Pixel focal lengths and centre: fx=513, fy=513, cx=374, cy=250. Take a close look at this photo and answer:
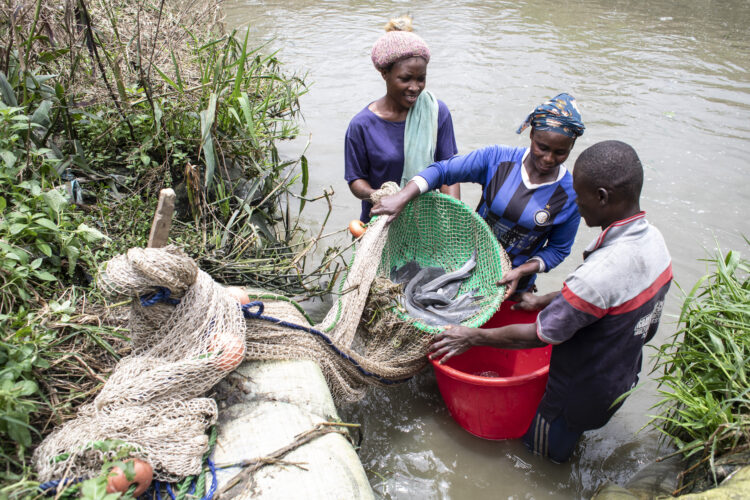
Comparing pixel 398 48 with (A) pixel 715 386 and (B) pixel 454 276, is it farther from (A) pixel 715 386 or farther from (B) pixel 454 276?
(A) pixel 715 386

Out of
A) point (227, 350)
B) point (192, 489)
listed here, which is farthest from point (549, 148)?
point (192, 489)

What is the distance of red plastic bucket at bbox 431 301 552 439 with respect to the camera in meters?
2.65

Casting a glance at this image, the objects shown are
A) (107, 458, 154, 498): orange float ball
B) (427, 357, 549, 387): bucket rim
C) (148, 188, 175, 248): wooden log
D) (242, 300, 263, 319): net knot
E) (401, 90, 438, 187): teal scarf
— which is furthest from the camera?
(401, 90, 438, 187): teal scarf

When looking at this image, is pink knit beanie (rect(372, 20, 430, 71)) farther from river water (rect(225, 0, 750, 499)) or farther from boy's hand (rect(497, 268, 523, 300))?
river water (rect(225, 0, 750, 499))

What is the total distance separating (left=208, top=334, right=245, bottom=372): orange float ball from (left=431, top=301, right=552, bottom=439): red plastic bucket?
113 cm

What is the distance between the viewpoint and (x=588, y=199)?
2129 mm

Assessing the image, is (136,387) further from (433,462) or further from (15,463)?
(433,462)

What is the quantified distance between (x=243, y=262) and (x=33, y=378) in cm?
143

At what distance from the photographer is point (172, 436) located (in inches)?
73.7

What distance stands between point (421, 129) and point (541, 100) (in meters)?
4.83

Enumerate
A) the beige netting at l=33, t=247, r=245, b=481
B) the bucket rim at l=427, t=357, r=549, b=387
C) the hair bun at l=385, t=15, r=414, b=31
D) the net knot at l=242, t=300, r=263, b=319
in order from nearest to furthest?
the beige netting at l=33, t=247, r=245, b=481 < the net knot at l=242, t=300, r=263, b=319 < the bucket rim at l=427, t=357, r=549, b=387 < the hair bun at l=385, t=15, r=414, b=31

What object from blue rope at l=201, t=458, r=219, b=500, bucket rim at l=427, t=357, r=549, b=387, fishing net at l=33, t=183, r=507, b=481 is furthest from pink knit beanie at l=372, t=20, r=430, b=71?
blue rope at l=201, t=458, r=219, b=500

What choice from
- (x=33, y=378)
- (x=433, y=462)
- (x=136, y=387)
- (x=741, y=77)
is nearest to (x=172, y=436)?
(x=136, y=387)

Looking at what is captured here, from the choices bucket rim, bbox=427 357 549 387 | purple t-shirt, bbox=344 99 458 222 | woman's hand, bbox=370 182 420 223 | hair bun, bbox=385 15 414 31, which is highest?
hair bun, bbox=385 15 414 31
